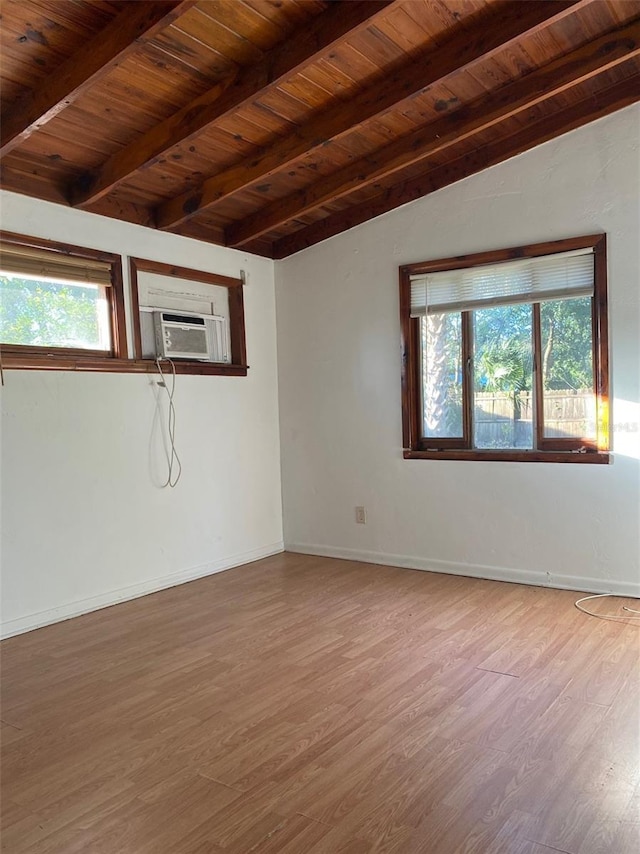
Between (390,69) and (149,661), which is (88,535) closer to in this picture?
(149,661)

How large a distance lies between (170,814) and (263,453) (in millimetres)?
3420

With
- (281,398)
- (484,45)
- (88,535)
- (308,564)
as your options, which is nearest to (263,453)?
(281,398)

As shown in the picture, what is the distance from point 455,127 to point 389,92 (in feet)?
2.14

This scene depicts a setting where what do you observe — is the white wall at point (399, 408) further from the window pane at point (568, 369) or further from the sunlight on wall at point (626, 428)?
the window pane at point (568, 369)

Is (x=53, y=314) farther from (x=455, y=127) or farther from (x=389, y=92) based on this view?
(x=455, y=127)

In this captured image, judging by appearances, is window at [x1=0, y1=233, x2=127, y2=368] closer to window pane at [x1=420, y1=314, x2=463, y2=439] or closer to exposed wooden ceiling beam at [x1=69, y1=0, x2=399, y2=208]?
exposed wooden ceiling beam at [x1=69, y1=0, x2=399, y2=208]

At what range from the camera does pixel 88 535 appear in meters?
3.86

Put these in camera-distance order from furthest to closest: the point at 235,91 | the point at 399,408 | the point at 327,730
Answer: the point at 399,408 → the point at 235,91 → the point at 327,730

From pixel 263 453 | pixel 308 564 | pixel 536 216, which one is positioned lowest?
pixel 308 564

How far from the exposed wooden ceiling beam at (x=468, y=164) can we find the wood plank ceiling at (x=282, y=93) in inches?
0.4

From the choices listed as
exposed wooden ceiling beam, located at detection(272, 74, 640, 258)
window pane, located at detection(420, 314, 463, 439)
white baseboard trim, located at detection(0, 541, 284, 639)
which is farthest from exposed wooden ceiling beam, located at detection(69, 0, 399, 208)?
white baseboard trim, located at detection(0, 541, 284, 639)

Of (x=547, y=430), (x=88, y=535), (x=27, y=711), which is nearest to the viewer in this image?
(x=27, y=711)

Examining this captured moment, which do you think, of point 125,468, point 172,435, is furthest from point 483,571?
point 125,468

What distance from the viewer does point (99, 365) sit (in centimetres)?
392
